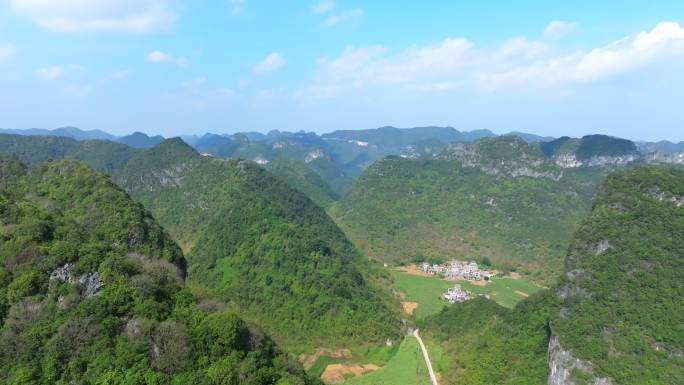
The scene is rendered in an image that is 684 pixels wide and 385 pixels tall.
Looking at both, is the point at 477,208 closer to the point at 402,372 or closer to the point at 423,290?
the point at 423,290

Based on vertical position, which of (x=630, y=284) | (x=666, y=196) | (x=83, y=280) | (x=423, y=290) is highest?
(x=666, y=196)

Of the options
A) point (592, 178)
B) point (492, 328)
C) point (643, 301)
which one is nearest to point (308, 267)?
point (492, 328)

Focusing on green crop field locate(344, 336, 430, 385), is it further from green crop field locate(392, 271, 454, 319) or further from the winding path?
green crop field locate(392, 271, 454, 319)

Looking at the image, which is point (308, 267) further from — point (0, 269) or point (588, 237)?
point (0, 269)

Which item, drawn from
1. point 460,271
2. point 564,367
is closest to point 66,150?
point 460,271

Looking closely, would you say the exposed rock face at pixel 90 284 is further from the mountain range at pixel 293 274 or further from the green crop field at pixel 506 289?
the green crop field at pixel 506 289

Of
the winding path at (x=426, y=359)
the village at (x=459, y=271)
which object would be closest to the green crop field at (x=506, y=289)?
the village at (x=459, y=271)
